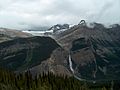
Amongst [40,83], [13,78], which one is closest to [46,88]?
[40,83]

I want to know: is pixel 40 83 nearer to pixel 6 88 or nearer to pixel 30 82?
pixel 30 82

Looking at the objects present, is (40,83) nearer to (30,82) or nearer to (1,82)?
(30,82)

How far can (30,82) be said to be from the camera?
7692 inches

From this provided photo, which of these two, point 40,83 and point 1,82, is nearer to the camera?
point 1,82

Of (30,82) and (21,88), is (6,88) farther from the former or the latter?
(30,82)

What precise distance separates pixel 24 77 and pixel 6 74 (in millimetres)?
11580

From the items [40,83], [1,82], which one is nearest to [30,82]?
[40,83]

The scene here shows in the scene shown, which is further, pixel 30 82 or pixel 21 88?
pixel 30 82

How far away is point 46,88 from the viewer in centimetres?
19475

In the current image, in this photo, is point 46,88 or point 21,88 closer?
point 21,88

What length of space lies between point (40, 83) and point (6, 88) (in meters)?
25.1

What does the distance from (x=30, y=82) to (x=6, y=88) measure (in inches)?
796

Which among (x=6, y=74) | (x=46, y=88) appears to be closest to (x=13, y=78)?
(x=6, y=74)

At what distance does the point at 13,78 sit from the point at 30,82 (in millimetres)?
10183
